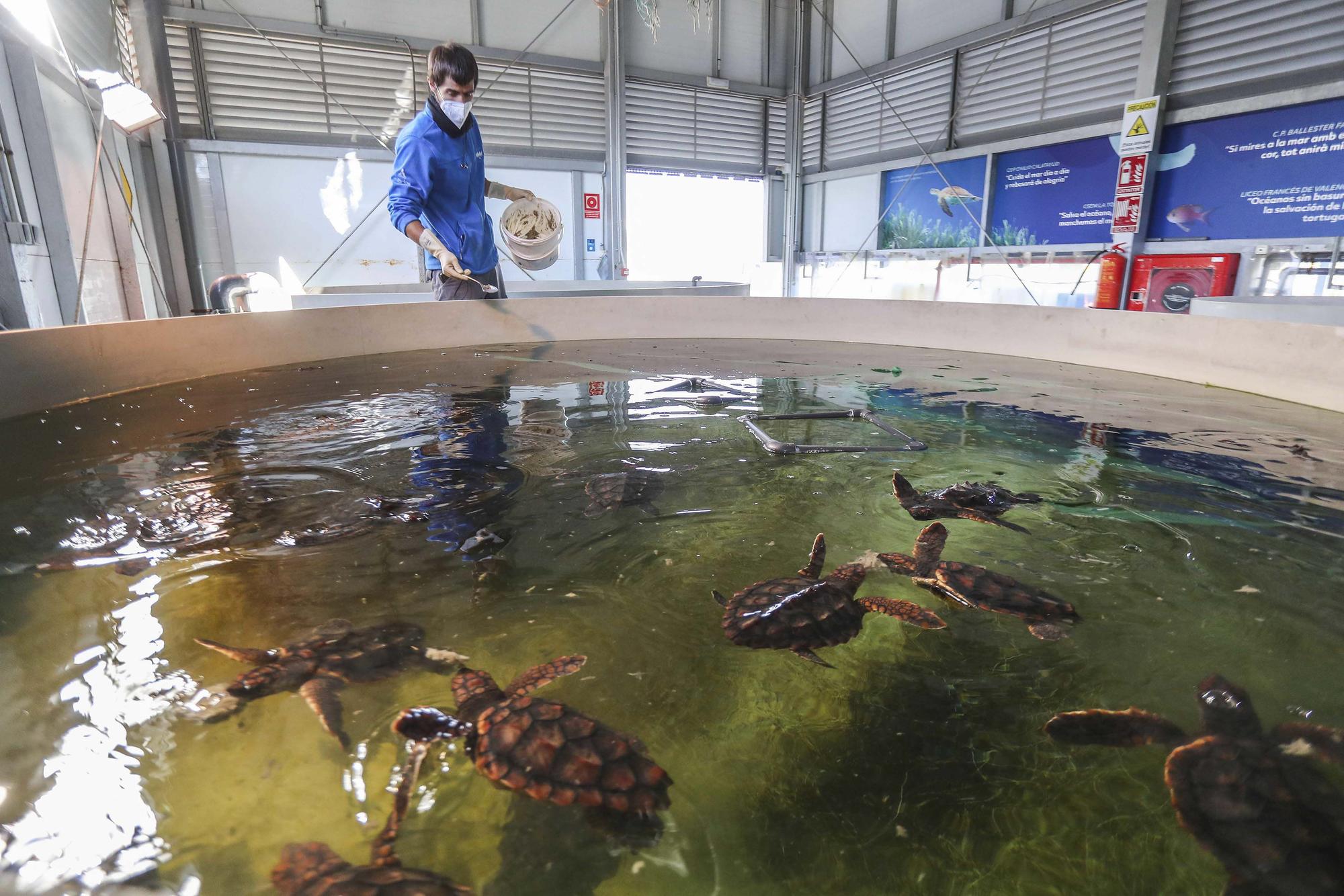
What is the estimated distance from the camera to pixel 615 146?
9.01m

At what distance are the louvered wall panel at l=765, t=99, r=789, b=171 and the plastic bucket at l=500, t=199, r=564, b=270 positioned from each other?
17.8ft

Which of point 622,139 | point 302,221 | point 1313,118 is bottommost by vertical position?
point 302,221

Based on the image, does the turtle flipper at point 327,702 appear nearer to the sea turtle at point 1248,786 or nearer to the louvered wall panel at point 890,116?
the sea turtle at point 1248,786

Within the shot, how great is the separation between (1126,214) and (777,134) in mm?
5483

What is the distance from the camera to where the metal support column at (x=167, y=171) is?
6992 millimetres

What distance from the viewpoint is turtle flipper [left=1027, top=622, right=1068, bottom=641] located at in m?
1.08

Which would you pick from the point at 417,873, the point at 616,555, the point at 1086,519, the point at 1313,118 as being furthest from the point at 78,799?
the point at 1313,118

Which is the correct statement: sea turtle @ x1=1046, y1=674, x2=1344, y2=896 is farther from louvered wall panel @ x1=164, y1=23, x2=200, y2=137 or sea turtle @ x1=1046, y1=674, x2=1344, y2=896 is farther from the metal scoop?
louvered wall panel @ x1=164, y1=23, x2=200, y2=137

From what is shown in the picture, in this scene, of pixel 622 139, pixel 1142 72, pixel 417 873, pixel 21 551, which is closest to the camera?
pixel 417 873

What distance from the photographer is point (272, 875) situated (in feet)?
2.16

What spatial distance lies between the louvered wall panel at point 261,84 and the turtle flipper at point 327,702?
8672 mm

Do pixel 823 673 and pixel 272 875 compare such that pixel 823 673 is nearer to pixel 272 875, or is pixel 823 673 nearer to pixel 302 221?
pixel 272 875

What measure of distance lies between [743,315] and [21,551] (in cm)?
416

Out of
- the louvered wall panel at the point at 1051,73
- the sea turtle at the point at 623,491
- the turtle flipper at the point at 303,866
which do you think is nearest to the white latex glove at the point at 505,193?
the sea turtle at the point at 623,491
